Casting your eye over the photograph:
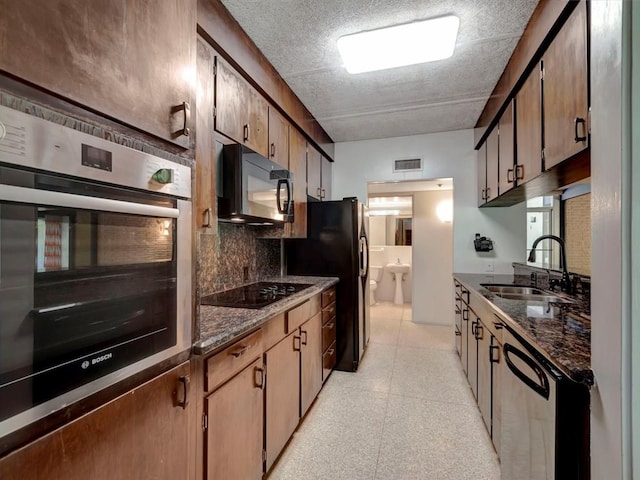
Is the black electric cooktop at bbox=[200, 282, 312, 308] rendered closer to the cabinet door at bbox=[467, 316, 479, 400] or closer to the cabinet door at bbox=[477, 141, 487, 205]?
the cabinet door at bbox=[467, 316, 479, 400]

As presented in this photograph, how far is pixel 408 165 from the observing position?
12.3 ft

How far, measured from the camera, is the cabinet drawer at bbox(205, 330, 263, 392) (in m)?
1.20

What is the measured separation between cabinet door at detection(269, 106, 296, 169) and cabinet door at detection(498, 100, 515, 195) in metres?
1.76

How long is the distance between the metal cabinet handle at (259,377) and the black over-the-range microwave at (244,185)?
0.85 metres

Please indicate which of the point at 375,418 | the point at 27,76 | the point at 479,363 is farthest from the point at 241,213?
the point at 479,363

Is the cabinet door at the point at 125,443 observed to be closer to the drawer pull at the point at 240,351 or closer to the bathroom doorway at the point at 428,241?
the drawer pull at the point at 240,351

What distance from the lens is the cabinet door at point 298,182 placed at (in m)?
2.72

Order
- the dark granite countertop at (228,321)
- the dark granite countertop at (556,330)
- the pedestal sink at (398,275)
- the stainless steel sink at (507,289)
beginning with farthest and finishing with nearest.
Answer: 1. the pedestal sink at (398,275)
2. the stainless steel sink at (507,289)
3. the dark granite countertop at (228,321)
4. the dark granite countertop at (556,330)

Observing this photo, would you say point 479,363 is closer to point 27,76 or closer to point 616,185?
point 616,185

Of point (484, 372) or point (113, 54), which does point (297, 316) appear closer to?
point (484, 372)

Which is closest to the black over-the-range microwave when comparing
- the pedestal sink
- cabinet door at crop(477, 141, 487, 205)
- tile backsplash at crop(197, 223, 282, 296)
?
tile backsplash at crop(197, 223, 282, 296)

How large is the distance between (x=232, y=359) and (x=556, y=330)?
1425mm

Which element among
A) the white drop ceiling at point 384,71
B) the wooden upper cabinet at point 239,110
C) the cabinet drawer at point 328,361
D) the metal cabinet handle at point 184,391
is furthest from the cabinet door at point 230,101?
the cabinet drawer at point 328,361

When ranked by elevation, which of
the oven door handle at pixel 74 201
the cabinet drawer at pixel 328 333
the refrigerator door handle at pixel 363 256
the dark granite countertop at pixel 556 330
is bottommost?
the cabinet drawer at pixel 328 333
